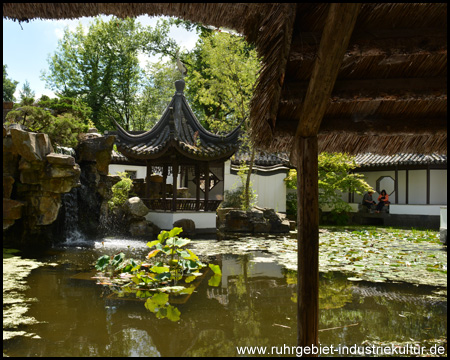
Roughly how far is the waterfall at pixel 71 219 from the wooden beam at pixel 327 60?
8.33 m

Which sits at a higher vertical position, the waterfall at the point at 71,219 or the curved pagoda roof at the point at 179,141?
the curved pagoda roof at the point at 179,141

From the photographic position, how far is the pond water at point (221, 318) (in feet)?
10.4

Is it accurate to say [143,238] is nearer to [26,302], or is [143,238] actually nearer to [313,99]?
[26,302]

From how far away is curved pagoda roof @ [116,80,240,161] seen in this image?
11.5 meters

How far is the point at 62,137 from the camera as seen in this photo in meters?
9.44

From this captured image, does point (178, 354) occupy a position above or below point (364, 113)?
below

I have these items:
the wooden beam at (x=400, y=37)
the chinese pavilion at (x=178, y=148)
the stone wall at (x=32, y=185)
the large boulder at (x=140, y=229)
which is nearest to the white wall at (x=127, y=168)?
the chinese pavilion at (x=178, y=148)

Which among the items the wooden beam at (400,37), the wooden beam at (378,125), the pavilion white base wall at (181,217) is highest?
the wooden beam at (400,37)

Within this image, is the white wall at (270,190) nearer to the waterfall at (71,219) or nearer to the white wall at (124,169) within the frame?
the white wall at (124,169)

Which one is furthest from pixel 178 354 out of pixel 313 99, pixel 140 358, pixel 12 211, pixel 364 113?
pixel 12 211

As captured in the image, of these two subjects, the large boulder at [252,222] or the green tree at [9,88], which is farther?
the green tree at [9,88]

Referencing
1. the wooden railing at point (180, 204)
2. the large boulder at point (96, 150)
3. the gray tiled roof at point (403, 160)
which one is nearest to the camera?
the large boulder at point (96, 150)

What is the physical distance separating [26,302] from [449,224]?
7.65 m

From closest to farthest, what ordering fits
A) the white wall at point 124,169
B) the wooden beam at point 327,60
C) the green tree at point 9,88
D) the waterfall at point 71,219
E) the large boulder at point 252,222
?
the wooden beam at point 327,60
the waterfall at point 71,219
the large boulder at point 252,222
the white wall at point 124,169
the green tree at point 9,88
